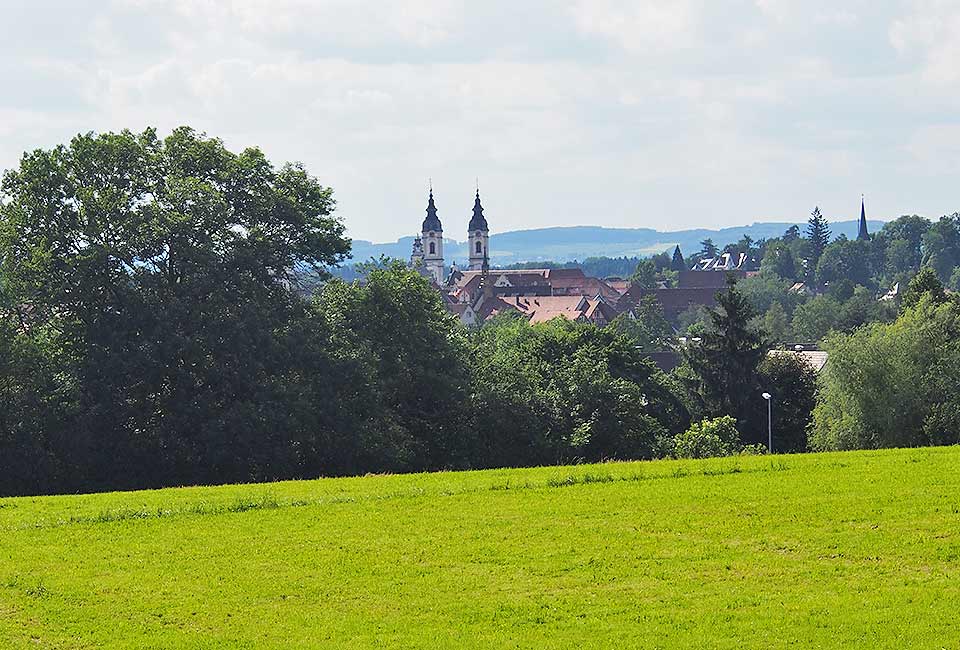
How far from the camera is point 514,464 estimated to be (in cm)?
5012

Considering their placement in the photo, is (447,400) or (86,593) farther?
(447,400)

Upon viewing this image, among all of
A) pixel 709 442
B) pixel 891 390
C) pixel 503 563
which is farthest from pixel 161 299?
pixel 891 390

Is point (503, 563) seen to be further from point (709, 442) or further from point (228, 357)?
point (709, 442)

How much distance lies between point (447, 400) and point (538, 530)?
24.4 m

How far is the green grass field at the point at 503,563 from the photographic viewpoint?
18703mm

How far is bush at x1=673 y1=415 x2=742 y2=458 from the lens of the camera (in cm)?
4984

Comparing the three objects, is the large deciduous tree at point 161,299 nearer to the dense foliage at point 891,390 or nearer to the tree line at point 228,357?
the tree line at point 228,357

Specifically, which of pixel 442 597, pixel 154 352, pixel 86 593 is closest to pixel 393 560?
pixel 442 597

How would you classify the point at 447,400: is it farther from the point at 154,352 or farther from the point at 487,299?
the point at 487,299

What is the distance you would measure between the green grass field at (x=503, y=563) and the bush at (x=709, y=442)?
16.9 meters

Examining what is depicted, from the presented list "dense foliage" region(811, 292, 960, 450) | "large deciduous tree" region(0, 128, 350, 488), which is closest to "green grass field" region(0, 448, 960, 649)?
"large deciduous tree" region(0, 128, 350, 488)

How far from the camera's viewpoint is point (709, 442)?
51.1m

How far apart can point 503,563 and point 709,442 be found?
95.7 feet

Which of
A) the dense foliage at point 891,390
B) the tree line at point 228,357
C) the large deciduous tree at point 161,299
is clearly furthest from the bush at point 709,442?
the large deciduous tree at point 161,299
